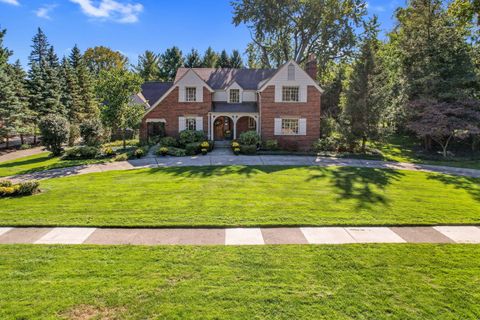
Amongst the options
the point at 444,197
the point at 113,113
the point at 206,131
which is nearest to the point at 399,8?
the point at 206,131

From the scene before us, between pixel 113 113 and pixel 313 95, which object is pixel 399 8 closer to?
pixel 313 95

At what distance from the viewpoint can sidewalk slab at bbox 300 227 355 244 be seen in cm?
801

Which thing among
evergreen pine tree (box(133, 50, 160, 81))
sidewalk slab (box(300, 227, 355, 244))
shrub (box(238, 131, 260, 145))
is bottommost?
sidewalk slab (box(300, 227, 355, 244))

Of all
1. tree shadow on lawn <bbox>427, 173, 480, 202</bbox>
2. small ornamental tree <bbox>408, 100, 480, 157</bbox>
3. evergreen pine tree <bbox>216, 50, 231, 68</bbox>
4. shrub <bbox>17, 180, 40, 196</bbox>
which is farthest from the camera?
evergreen pine tree <bbox>216, 50, 231, 68</bbox>

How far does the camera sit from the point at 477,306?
5293 mm

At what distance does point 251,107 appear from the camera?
28141 mm

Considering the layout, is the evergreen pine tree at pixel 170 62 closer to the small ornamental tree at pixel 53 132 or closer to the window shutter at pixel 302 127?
the small ornamental tree at pixel 53 132

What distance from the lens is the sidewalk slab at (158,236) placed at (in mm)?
7875

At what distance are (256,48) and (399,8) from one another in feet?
59.3

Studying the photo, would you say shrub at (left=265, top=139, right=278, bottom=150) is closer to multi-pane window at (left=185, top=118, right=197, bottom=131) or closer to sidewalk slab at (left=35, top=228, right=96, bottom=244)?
multi-pane window at (left=185, top=118, right=197, bottom=131)

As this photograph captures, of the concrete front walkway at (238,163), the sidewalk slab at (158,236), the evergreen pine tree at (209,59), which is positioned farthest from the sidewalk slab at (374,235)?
the evergreen pine tree at (209,59)

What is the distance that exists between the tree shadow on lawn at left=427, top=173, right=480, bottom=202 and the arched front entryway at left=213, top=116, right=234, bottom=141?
58.7 ft

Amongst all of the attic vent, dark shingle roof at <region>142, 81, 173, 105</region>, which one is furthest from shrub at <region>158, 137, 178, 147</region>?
the attic vent

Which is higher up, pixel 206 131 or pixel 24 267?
pixel 206 131
